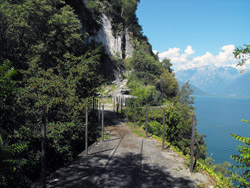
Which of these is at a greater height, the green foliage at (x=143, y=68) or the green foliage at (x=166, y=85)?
the green foliage at (x=143, y=68)

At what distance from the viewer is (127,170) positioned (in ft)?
24.8

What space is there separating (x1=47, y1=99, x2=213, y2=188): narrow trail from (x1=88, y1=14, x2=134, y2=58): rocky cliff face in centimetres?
3719

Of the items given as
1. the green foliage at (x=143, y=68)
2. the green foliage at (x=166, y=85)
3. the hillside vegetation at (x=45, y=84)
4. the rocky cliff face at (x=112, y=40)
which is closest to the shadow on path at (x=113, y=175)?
the hillside vegetation at (x=45, y=84)

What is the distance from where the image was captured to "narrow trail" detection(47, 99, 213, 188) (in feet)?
21.3

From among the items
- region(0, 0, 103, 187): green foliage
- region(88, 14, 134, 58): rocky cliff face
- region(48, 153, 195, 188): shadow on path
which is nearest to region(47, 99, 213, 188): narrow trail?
region(48, 153, 195, 188): shadow on path

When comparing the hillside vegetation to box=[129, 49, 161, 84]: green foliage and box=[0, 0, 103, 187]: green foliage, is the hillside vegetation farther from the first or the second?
box=[129, 49, 161, 84]: green foliage

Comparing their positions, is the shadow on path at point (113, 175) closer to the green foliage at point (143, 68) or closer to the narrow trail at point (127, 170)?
the narrow trail at point (127, 170)

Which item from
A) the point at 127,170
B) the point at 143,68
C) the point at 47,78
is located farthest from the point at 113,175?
the point at 143,68

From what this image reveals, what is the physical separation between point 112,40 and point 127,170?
4373 centimetres

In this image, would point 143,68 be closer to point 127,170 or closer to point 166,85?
point 166,85

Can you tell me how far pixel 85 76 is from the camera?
41.6 feet

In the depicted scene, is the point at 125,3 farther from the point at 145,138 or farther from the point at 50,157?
the point at 50,157

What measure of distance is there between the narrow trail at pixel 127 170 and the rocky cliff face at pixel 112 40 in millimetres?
37187

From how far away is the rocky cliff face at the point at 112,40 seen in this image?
45031 mm
